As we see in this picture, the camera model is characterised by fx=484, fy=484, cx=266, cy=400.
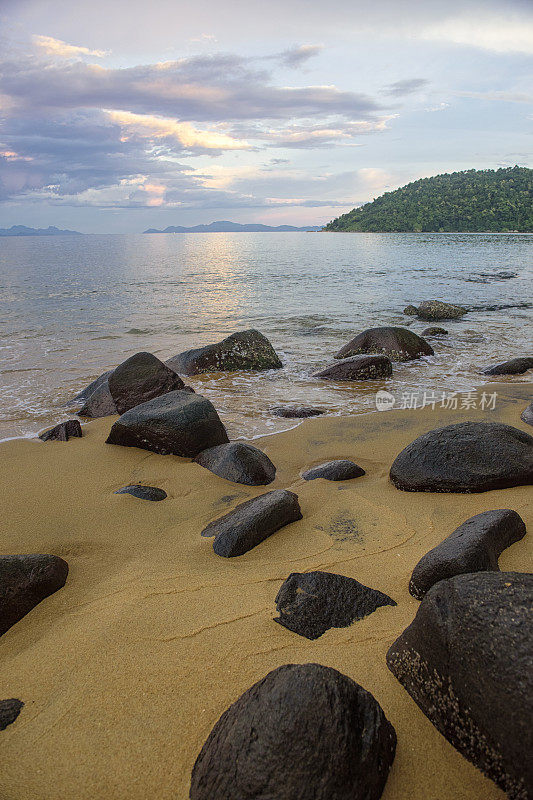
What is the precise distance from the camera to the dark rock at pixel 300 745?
4.65 feet

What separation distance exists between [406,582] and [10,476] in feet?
12.3

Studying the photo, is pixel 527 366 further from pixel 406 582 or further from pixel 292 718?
pixel 292 718

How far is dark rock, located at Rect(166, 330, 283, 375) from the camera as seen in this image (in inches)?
377

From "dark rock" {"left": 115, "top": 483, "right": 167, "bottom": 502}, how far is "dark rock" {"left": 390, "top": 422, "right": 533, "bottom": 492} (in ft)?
6.53

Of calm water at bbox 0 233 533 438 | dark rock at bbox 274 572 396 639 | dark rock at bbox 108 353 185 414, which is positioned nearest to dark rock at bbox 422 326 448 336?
calm water at bbox 0 233 533 438

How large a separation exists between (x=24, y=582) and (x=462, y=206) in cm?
12049

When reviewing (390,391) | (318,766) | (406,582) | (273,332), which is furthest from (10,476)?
(273,332)

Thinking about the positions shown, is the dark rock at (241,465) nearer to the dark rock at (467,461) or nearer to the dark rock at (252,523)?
the dark rock at (252,523)

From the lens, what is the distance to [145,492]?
409 centimetres

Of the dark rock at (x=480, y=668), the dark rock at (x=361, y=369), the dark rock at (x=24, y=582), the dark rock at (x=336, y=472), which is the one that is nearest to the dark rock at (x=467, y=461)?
the dark rock at (x=336, y=472)

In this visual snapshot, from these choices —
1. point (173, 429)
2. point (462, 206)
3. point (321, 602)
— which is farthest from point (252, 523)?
point (462, 206)

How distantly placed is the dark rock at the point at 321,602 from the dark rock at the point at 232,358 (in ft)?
23.7

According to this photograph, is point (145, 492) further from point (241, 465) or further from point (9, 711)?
point (9, 711)

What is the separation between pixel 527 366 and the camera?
28.6ft
